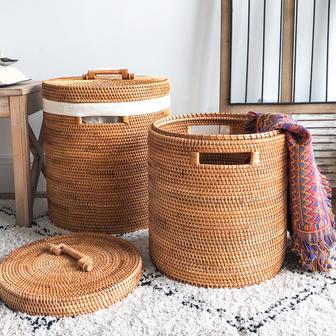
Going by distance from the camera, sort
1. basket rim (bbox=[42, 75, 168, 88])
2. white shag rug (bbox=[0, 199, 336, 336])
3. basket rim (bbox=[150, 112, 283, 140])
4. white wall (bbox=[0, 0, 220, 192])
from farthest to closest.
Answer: white wall (bbox=[0, 0, 220, 192])
basket rim (bbox=[42, 75, 168, 88])
basket rim (bbox=[150, 112, 283, 140])
white shag rug (bbox=[0, 199, 336, 336])

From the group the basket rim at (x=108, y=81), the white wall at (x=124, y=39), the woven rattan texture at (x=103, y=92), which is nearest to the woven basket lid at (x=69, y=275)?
the woven rattan texture at (x=103, y=92)

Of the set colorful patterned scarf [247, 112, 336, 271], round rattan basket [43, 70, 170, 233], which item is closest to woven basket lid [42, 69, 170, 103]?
round rattan basket [43, 70, 170, 233]

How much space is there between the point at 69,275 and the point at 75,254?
0.26 feet

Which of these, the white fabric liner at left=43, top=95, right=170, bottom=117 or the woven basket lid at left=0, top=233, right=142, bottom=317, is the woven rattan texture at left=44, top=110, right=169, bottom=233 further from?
the woven basket lid at left=0, top=233, right=142, bottom=317

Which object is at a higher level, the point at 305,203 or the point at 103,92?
the point at 103,92

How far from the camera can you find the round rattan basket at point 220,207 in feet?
3.59

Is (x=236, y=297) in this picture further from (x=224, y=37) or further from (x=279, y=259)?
(x=224, y=37)

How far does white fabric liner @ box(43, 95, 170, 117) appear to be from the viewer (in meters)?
1.38

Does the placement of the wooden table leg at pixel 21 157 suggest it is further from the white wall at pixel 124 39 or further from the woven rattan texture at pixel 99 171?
the white wall at pixel 124 39

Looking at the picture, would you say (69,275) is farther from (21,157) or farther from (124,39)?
(124,39)

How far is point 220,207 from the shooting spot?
1.10 m

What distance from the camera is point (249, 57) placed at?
172cm

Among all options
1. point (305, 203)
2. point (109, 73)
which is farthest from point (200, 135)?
point (109, 73)

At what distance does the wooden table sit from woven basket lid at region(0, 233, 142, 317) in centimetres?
27
